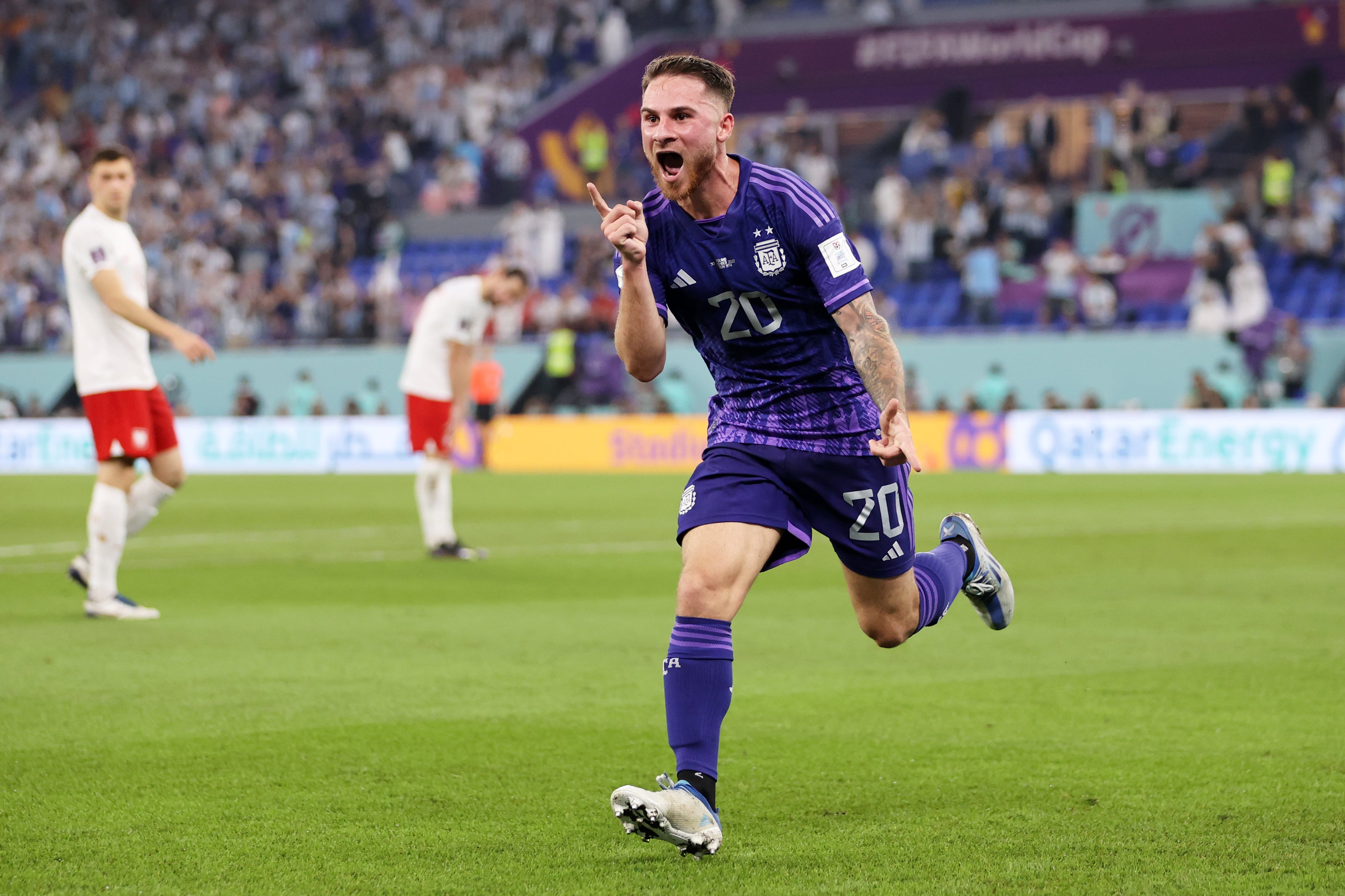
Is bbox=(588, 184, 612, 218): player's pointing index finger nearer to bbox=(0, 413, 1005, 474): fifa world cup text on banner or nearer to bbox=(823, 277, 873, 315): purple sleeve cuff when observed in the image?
bbox=(823, 277, 873, 315): purple sleeve cuff

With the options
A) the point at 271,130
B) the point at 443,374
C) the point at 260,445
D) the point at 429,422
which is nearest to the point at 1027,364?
the point at 260,445

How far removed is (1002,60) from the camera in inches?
1188

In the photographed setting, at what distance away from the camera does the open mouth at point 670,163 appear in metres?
4.45

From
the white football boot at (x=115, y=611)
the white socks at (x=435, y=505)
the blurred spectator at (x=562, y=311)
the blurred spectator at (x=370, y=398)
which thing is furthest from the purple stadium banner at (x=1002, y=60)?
the white football boot at (x=115, y=611)

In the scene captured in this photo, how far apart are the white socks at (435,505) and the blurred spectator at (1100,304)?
1487 centimetres

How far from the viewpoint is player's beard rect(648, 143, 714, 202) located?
4484 millimetres

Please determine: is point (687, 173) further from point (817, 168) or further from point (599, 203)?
point (817, 168)

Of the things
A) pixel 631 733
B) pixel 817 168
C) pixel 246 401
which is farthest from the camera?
pixel 246 401

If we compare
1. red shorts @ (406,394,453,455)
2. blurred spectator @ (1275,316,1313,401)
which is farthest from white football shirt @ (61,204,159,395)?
blurred spectator @ (1275,316,1313,401)

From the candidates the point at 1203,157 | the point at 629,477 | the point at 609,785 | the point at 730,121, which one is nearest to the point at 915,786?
the point at 609,785

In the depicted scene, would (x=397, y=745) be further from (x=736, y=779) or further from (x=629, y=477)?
(x=629, y=477)

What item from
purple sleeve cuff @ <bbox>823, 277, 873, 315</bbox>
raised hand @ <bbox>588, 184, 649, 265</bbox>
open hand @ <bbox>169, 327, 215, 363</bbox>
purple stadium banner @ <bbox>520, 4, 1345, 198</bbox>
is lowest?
open hand @ <bbox>169, 327, 215, 363</bbox>

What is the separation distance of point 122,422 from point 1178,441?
56.3 feet

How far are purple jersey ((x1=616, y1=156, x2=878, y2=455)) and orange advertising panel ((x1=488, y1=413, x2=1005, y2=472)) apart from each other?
1885 cm
